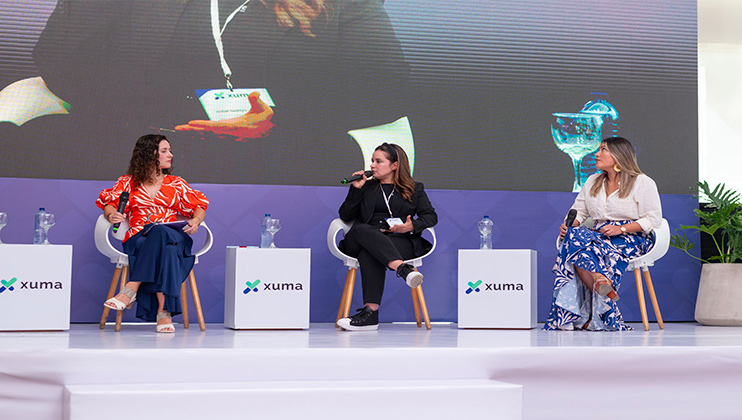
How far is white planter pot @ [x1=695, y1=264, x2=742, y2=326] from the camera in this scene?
5.17 metres

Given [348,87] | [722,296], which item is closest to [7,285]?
[348,87]

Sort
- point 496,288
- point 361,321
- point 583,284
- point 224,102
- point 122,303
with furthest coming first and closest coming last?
1. point 224,102
2. point 496,288
3. point 583,284
4. point 361,321
5. point 122,303

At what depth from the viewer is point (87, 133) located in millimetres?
4953

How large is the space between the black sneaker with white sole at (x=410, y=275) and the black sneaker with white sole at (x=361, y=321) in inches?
11.1

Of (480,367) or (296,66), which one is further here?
(296,66)

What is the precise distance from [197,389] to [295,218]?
8.75ft

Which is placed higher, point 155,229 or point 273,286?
point 155,229

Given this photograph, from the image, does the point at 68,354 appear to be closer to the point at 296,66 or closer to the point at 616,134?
the point at 296,66

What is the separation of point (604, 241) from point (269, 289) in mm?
1907

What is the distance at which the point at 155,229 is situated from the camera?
13.2 ft

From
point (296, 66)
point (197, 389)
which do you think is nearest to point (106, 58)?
point (296, 66)

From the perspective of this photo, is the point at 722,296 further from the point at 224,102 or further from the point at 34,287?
the point at 34,287

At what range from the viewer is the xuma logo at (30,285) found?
404cm

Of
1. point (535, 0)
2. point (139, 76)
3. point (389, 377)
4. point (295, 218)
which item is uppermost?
point (535, 0)
